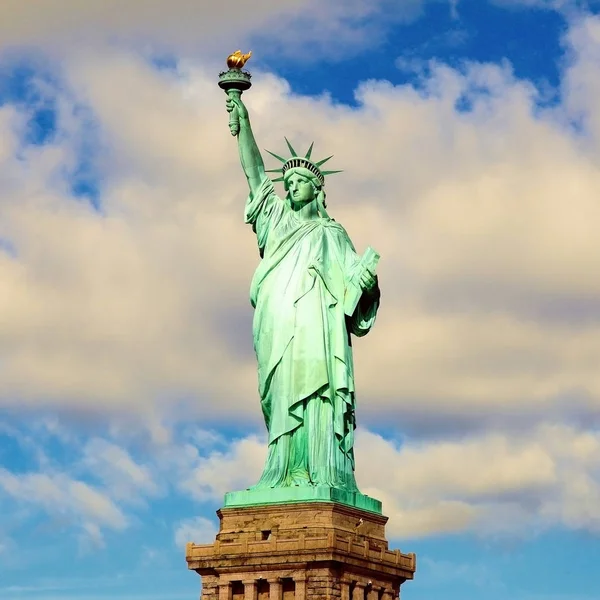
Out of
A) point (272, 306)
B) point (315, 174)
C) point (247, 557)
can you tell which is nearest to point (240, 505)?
point (247, 557)

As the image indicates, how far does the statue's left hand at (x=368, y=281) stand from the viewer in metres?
48.4

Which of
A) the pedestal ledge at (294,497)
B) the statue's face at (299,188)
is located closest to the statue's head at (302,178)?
the statue's face at (299,188)

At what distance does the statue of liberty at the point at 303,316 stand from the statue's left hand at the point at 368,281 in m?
0.02

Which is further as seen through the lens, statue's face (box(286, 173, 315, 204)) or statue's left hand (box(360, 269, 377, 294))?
statue's face (box(286, 173, 315, 204))

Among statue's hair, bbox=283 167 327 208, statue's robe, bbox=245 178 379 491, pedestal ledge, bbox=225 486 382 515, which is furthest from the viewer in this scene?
statue's hair, bbox=283 167 327 208

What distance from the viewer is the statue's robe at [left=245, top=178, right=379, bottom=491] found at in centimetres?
4753

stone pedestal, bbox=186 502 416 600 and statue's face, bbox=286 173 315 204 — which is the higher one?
statue's face, bbox=286 173 315 204

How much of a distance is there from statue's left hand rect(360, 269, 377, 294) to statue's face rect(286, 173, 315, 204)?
266cm

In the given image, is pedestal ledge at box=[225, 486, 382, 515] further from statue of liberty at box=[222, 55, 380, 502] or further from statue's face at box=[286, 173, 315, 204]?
statue's face at box=[286, 173, 315, 204]

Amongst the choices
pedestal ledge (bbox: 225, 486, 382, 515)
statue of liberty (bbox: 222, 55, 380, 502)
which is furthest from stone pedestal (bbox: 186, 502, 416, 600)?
statue of liberty (bbox: 222, 55, 380, 502)

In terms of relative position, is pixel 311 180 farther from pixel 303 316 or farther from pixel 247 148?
pixel 303 316

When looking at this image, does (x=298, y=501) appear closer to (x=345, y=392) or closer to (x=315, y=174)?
(x=345, y=392)

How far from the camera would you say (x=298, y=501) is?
1836 inches

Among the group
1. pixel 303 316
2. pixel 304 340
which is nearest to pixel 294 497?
pixel 304 340
